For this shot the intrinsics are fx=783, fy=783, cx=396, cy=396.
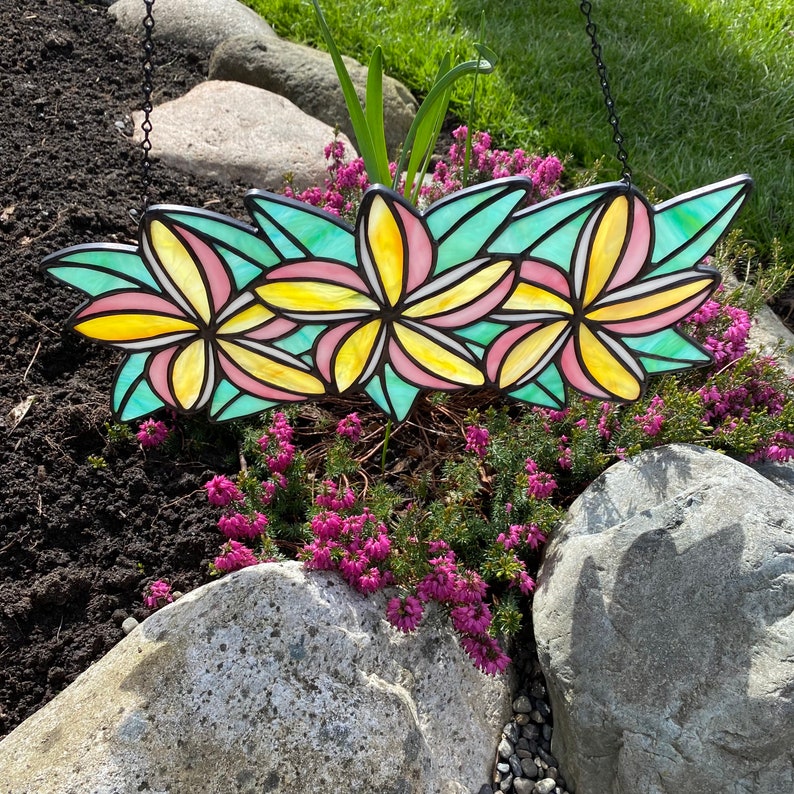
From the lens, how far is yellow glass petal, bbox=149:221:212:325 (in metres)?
1.72

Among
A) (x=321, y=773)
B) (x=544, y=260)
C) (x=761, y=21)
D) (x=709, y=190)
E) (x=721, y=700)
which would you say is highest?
(x=761, y=21)

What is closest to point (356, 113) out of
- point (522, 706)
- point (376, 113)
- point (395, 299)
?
point (376, 113)

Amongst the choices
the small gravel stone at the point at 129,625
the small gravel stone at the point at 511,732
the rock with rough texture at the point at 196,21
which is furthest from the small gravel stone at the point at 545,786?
the rock with rough texture at the point at 196,21

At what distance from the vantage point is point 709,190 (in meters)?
1.78

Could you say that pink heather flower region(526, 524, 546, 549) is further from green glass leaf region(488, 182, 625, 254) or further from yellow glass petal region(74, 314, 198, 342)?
yellow glass petal region(74, 314, 198, 342)

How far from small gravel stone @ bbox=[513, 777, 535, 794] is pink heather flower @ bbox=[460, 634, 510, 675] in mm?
364

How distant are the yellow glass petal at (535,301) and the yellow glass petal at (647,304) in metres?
0.08

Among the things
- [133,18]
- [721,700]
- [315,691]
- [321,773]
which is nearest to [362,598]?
[315,691]

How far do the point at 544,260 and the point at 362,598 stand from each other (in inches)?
43.6

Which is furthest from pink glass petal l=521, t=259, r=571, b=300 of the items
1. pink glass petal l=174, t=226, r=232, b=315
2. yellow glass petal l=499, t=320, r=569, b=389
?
pink glass petal l=174, t=226, r=232, b=315

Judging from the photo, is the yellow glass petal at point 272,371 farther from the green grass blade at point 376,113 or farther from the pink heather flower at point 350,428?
the green grass blade at point 376,113

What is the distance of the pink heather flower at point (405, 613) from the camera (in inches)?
85.2

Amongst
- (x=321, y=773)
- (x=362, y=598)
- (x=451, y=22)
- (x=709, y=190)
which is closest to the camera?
(x=709, y=190)

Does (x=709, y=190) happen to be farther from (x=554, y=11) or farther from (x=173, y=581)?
(x=554, y=11)
